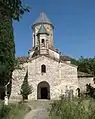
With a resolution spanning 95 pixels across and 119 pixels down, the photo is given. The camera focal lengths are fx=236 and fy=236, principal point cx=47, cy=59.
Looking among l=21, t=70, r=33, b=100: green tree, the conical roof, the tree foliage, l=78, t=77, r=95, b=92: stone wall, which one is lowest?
l=21, t=70, r=33, b=100: green tree

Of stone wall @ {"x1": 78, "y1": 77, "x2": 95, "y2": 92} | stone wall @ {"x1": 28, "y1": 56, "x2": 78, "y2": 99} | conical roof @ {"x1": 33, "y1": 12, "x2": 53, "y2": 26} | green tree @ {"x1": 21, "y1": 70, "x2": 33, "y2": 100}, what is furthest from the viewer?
conical roof @ {"x1": 33, "y1": 12, "x2": 53, "y2": 26}

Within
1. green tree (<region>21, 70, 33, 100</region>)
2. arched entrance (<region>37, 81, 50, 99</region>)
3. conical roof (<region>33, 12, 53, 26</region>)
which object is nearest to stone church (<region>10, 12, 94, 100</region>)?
arched entrance (<region>37, 81, 50, 99</region>)

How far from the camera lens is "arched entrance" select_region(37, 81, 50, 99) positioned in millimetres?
38156

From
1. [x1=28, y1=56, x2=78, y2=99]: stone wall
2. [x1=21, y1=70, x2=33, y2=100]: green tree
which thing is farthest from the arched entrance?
[x1=21, y1=70, x2=33, y2=100]: green tree

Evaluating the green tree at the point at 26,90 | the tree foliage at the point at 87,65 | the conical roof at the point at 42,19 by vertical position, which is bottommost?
the green tree at the point at 26,90

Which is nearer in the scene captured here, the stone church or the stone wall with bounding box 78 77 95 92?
the stone church

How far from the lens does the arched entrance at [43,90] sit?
125 feet

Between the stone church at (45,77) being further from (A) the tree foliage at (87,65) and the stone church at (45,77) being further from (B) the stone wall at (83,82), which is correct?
(A) the tree foliage at (87,65)

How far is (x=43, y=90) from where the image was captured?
131 feet

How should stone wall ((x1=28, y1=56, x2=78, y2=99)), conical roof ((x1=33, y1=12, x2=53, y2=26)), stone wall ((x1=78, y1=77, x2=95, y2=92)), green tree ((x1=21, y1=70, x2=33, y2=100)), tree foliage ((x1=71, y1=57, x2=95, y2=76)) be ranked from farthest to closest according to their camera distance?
tree foliage ((x1=71, y1=57, x2=95, y2=76)) < conical roof ((x1=33, y1=12, x2=53, y2=26)) < stone wall ((x1=78, y1=77, x2=95, y2=92)) < stone wall ((x1=28, y1=56, x2=78, y2=99)) < green tree ((x1=21, y1=70, x2=33, y2=100))

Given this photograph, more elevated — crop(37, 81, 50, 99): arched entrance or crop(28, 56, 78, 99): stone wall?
crop(28, 56, 78, 99): stone wall

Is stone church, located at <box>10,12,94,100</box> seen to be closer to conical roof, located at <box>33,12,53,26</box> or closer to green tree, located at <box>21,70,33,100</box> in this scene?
green tree, located at <box>21,70,33,100</box>

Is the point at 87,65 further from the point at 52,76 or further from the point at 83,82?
the point at 52,76

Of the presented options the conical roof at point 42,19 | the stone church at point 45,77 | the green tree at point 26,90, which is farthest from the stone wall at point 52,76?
the conical roof at point 42,19
